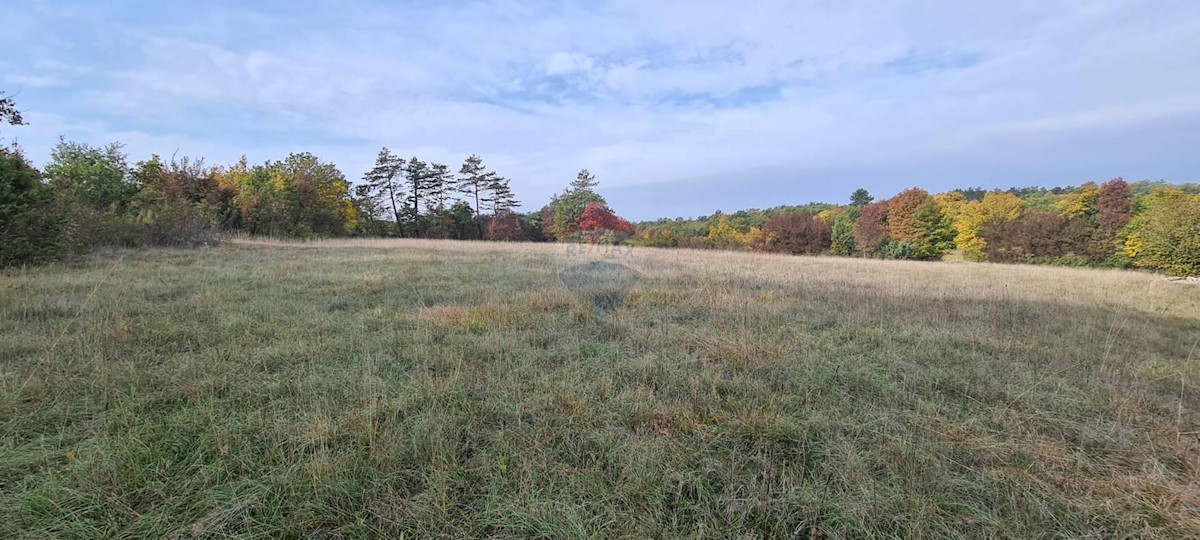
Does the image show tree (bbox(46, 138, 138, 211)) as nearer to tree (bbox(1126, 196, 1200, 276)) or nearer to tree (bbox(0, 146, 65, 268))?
tree (bbox(0, 146, 65, 268))

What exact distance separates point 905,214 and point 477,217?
142 ft

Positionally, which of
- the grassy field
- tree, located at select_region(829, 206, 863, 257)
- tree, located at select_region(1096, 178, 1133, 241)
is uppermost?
tree, located at select_region(1096, 178, 1133, 241)

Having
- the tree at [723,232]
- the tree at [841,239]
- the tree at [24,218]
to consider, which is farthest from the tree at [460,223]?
the tree at [841,239]

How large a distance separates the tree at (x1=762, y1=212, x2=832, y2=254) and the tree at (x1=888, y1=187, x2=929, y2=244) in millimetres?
6924

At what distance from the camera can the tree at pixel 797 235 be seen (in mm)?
40031

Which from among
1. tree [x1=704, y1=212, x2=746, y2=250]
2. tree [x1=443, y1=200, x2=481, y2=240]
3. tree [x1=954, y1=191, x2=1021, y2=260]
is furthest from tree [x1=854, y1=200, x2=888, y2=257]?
tree [x1=443, y1=200, x2=481, y2=240]

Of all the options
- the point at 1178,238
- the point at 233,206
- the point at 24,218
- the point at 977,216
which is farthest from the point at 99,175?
the point at 977,216

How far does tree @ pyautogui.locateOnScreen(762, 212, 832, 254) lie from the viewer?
4003cm

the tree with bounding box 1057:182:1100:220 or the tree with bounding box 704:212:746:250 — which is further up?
the tree with bounding box 1057:182:1100:220

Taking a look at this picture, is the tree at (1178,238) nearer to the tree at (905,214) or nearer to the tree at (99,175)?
the tree at (905,214)

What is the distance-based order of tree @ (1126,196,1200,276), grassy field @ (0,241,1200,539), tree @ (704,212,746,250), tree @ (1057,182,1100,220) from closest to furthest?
grassy field @ (0,241,1200,539), tree @ (1126,196,1200,276), tree @ (1057,182,1100,220), tree @ (704,212,746,250)

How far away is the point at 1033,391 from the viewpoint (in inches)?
130

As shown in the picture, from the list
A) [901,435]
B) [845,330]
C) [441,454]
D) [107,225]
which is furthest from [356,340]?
[107,225]

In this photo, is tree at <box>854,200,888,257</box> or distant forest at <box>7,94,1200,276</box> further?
tree at <box>854,200,888,257</box>
